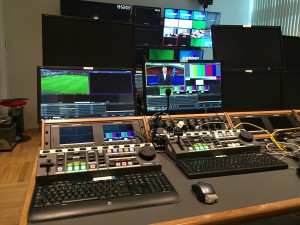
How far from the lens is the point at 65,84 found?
129cm

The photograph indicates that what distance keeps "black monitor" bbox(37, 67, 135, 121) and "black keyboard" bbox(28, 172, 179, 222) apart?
0.49 meters

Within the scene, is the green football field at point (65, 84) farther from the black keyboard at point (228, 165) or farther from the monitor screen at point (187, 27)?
the monitor screen at point (187, 27)

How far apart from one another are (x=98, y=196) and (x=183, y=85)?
0.85m

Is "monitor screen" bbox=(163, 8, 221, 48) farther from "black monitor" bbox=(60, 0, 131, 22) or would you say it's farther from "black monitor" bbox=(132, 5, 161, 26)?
"black monitor" bbox=(60, 0, 131, 22)

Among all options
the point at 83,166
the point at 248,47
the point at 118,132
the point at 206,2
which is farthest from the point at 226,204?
the point at 206,2

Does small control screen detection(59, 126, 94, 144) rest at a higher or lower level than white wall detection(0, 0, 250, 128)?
lower

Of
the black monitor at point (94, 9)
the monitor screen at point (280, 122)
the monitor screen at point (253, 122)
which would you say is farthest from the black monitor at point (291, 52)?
the black monitor at point (94, 9)

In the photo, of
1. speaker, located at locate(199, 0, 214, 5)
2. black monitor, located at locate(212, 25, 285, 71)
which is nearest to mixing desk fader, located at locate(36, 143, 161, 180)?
black monitor, located at locate(212, 25, 285, 71)

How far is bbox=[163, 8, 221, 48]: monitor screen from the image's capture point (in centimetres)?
440

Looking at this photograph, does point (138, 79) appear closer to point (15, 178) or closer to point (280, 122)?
point (280, 122)

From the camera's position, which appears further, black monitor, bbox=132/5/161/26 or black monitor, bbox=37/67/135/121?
black monitor, bbox=132/5/161/26

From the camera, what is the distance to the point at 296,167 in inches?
43.6

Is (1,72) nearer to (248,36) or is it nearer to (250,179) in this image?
(248,36)

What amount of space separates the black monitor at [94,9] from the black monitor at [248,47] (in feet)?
9.15
